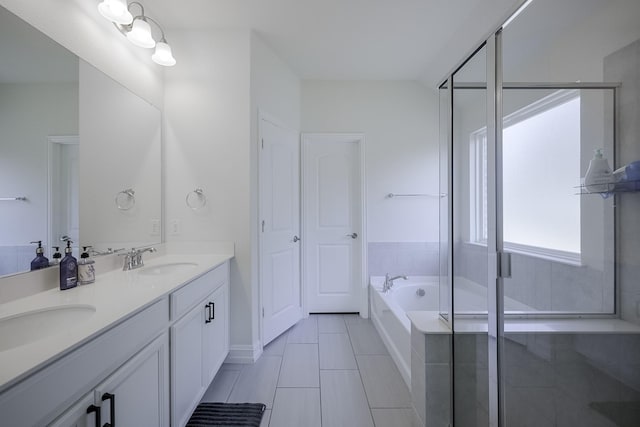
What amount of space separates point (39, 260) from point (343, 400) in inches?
70.5

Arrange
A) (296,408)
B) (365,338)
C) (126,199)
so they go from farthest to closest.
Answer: (365,338)
(126,199)
(296,408)

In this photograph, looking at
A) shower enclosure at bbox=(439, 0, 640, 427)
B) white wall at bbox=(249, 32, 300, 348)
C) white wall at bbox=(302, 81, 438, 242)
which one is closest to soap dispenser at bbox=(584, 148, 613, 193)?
shower enclosure at bbox=(439, 0, 640, 427)

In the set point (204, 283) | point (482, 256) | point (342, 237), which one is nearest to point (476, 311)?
point (482, 256)

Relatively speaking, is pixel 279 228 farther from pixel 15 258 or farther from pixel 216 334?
pixel 15 258

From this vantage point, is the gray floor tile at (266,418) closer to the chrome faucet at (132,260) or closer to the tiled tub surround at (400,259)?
the chrome faucet at (132,260)

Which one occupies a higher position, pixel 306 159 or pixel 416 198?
pixel 306 159

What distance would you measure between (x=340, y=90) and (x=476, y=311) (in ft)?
8.77

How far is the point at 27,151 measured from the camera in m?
1.14

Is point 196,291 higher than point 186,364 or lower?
higher

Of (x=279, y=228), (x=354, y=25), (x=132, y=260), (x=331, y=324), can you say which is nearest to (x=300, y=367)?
(x=331, y=324)

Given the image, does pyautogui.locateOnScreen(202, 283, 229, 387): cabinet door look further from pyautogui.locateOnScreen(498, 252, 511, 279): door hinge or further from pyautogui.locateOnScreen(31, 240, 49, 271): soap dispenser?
pyautogui.locateOnScreen(498, 252, 511, 279): door hinge

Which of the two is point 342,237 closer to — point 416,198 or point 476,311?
point 416,198

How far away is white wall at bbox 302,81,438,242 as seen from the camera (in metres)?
3.11

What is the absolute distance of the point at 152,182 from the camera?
2.04 meters
